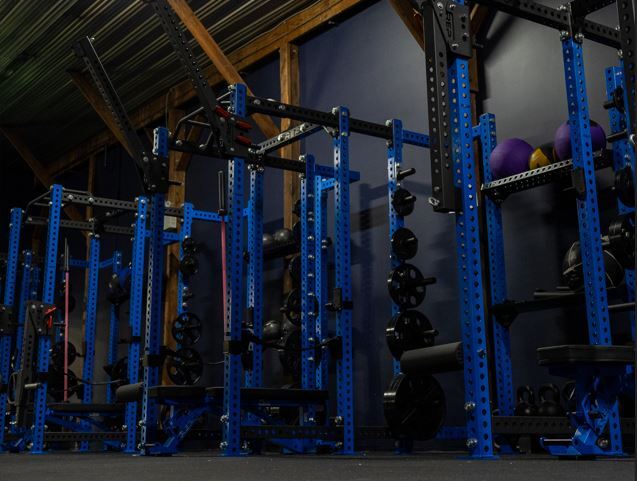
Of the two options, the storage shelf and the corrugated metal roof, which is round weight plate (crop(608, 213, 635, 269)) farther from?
the corrugated metal roof

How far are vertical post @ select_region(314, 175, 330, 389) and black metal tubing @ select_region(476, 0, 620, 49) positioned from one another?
234cm

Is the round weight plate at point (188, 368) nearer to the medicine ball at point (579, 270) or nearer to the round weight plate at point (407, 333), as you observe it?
the round weight plate at point (407, 333)

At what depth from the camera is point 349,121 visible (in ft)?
17.5

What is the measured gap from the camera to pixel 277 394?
473cm

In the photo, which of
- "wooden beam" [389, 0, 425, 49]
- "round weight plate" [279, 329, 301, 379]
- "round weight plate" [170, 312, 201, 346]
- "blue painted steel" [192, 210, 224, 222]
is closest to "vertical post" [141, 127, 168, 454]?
"round weight plate" [279, 329, 301, 379]

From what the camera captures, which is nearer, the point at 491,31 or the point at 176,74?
the point at 491,31

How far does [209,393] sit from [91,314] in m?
3.39

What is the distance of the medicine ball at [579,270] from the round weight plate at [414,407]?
3.29 feet

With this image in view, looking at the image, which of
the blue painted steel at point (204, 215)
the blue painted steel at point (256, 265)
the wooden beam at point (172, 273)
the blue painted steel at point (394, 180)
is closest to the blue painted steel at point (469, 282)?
the blue painted steel at point (394, 180)

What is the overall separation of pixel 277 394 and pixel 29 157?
756cm

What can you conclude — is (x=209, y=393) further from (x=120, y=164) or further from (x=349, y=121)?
(x=120, y=164)

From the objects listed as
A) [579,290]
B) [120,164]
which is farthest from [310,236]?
[120,164]

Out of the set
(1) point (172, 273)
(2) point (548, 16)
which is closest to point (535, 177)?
(2) point (548, 16)

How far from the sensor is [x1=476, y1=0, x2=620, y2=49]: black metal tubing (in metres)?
3.84
